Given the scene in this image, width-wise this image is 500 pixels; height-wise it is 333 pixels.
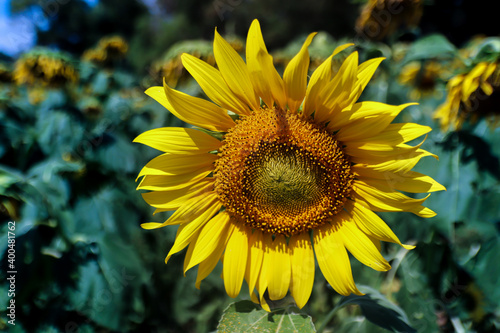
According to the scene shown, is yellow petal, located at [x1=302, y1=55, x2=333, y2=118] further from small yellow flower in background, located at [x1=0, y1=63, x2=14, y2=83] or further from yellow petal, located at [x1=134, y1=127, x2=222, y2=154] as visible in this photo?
small yellow flower in background, located at [x1=0, y1=63, x2=14, y2=83]

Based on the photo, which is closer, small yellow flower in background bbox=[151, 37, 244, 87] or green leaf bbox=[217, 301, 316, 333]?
green leaf bbox=[217, 301, 316, 333]

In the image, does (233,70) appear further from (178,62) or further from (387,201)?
(178,62)

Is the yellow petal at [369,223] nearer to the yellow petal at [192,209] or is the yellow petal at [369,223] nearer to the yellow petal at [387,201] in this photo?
the yellow petal at [387,201]

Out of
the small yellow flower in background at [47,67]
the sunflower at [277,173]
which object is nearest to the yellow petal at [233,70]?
the sunflower at [277,173]

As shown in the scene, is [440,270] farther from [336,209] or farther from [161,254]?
[161,254]

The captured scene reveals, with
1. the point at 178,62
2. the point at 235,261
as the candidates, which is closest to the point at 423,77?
the point at 178,62

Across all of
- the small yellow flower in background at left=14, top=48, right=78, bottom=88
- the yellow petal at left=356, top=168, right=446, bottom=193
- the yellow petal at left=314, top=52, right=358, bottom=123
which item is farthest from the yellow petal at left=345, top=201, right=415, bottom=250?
the small yellow flower in background at left=14, top=48, right=78, bottom=88
